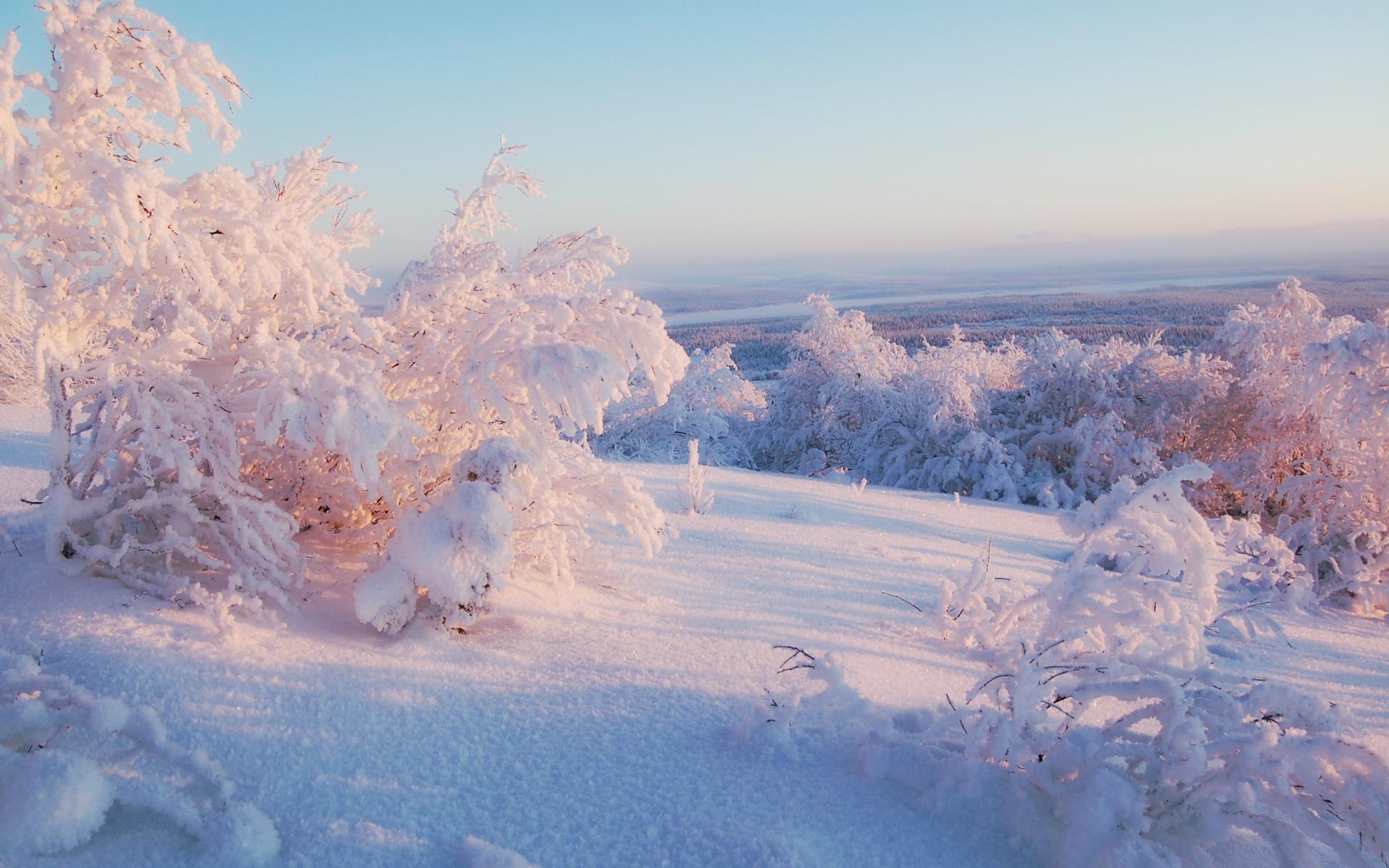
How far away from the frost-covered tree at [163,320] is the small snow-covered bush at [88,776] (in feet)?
2.22

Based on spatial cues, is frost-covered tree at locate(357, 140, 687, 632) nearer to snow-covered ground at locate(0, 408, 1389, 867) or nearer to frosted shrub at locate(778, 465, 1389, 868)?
snow-covered ground at locate(0, 408, 1389, 867)

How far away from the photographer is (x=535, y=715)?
2660mm

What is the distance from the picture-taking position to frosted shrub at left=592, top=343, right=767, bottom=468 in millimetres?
19016

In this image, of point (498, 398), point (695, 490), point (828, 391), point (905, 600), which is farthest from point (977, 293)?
point (498, 398)

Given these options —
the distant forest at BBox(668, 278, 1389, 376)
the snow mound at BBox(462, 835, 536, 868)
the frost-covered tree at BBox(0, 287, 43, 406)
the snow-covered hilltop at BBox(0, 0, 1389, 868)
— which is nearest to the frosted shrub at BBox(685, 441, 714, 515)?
the snow-covered hilltop at BBox(0, 0, 1389, 868)

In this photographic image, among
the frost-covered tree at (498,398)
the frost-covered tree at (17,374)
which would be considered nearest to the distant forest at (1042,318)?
the frost-covered tree at (17,374)

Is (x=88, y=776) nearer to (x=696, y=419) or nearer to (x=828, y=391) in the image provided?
(x=828, y=391)

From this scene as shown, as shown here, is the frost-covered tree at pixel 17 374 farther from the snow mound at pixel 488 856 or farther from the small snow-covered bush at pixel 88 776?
the snow mound at pixel 488 856

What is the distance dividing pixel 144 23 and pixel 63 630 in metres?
Result: 2.26

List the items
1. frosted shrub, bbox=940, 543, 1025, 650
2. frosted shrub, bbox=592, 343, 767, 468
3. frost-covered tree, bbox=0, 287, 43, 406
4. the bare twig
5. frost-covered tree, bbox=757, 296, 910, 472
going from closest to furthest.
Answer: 1. frosted shrub, bbox=940, 543, 1025, 650
2. the bare twig
3. frost-covered tree, bbox=0, 287, 43, 406
4. frost-covered tree, bbox=757, 296, 910, 472
5. frosted shrub, bbox=592, 343, 767, 468

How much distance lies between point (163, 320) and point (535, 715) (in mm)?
2265

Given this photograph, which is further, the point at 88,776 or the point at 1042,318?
the point at 1042,318

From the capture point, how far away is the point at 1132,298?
78812mm

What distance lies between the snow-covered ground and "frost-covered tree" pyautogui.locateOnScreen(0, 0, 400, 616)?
1.08 ft
